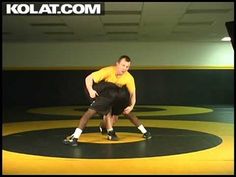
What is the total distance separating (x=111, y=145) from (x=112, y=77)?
1.00 metres

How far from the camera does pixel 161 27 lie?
11977mm

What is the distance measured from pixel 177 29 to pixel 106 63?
13.7 ft

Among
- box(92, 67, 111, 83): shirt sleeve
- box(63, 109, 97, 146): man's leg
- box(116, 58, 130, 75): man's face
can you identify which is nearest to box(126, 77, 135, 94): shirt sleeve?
box(116, 58, 130, 75): man's face

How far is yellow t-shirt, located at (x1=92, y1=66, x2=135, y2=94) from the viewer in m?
5.51

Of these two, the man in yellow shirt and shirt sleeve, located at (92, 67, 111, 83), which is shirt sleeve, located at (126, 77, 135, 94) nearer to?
the man in yellow shirt

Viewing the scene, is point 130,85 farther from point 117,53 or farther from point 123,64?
point 117,53

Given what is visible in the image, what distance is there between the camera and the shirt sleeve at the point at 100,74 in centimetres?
546

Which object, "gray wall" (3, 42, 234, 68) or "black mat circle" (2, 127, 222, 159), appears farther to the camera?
"gray wall" (3, 42, 234, 68)

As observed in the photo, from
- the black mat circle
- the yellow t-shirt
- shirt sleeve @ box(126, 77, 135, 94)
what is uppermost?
the yellow t-shirt

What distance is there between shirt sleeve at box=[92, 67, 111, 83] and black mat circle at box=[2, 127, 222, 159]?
3.16 feet

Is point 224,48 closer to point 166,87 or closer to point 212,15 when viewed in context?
point 166,87

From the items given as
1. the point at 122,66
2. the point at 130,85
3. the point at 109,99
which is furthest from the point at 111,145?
the point at 122,66

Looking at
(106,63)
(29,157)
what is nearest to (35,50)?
(106,63)

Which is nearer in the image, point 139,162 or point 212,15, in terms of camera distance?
point 139,162
